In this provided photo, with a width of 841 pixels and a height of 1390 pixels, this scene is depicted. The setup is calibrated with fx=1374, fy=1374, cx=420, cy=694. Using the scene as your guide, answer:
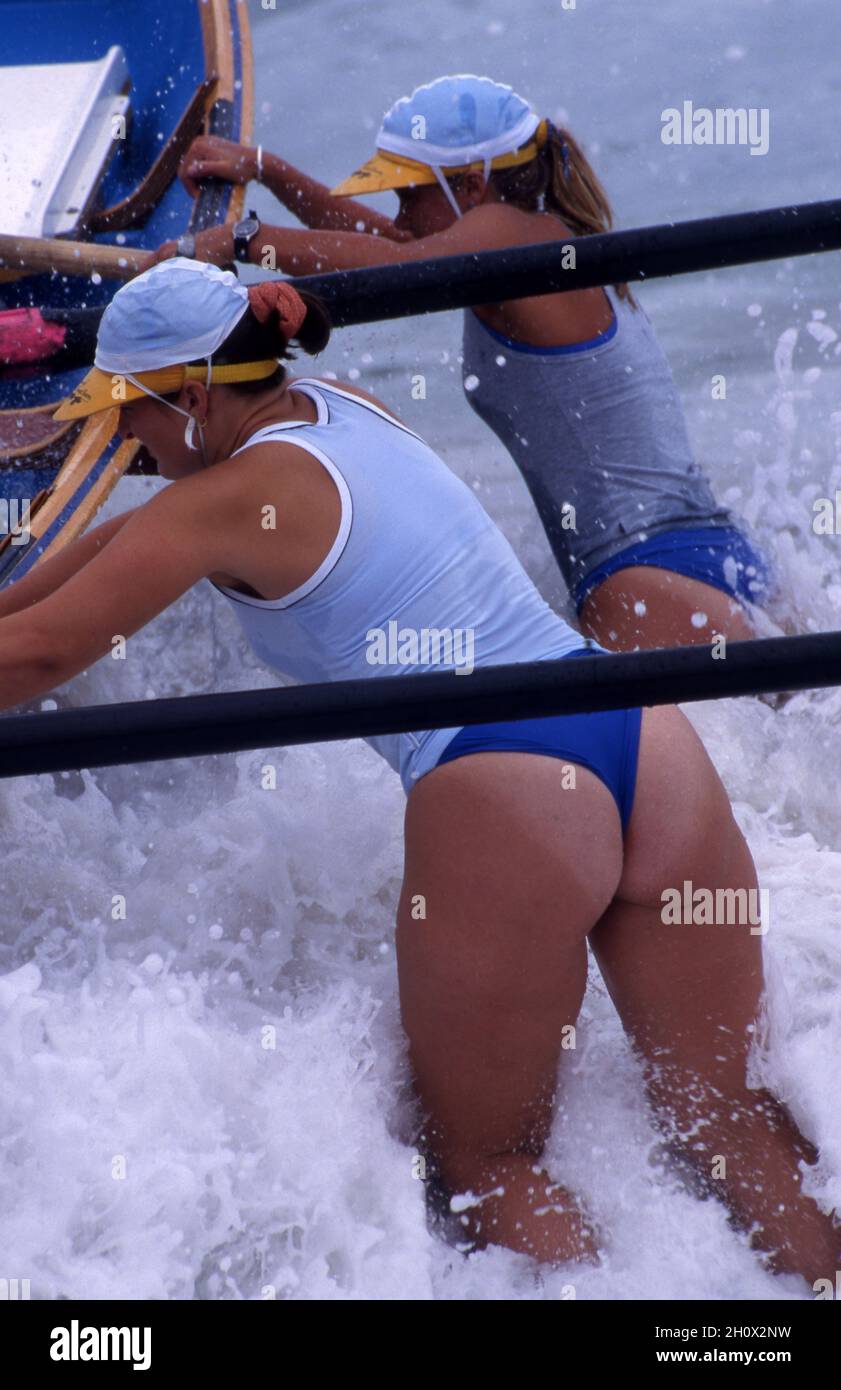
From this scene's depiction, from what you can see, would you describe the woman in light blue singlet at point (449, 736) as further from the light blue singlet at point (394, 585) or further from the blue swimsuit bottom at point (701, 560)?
the blue swimsuit bottom at point (701, 560)

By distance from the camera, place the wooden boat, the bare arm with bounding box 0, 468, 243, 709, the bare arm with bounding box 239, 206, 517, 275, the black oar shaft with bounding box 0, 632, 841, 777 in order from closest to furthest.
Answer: the black oar shaft with bounding box 0, 632, 841, 777 → the bare arm with bounding box 0, 468, 243, 709 → the bare arm with bounding box 239, 206, 517, 275 → the wooden boat

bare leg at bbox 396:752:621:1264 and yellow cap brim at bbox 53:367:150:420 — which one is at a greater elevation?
yellow cap brim at bbox 53:367:150:420

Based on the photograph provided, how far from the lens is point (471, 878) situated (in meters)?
1.56

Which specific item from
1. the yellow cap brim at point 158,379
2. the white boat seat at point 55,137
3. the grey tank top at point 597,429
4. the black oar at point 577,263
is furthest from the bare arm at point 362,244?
the white boat seat at point 55,137

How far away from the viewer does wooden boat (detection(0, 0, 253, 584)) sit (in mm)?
2961

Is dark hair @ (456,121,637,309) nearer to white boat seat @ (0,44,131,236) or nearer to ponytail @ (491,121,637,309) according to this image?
ponytail @ (491,121,637,309)

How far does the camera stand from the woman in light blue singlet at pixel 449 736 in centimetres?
151

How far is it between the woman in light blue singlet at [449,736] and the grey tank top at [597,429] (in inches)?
29.9

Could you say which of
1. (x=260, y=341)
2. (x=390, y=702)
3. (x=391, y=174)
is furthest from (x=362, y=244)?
(x=390, y=702)

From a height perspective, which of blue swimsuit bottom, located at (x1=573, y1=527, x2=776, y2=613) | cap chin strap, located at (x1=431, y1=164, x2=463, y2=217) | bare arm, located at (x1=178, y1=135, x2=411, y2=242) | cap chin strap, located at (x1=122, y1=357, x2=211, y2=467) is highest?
bare arm, located at (x1=178, y1=135, x2=411, y2=242)

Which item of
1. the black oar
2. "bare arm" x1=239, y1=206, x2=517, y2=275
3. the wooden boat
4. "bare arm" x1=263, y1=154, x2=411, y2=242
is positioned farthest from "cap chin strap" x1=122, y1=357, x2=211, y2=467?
"bare arm" x1=263, y1=154, x2=411, y2=242

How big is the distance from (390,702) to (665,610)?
115 cm

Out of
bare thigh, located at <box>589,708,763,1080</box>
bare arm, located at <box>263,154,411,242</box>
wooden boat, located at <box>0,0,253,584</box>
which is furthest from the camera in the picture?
bare arm, located at <box>263,154,411,242</box>

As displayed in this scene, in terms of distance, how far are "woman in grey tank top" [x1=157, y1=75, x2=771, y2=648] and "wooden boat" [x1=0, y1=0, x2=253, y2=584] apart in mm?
653
